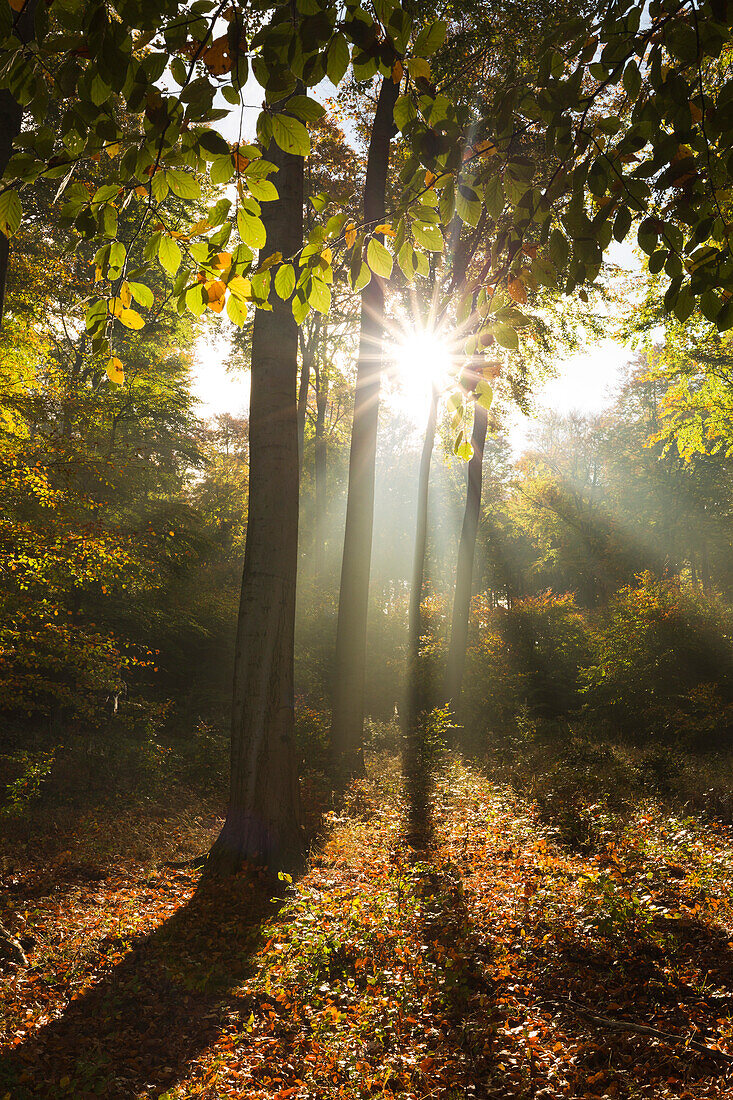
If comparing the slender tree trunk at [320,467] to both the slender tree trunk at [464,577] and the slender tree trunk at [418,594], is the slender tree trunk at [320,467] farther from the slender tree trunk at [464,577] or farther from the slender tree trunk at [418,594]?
the slender tree trunk at [464,577]

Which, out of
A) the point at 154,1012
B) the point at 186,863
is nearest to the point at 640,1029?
the point at 154,1012

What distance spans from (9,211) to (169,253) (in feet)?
1.28

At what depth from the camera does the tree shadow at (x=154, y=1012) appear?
3.35 meters

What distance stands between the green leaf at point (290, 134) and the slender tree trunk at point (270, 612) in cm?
497

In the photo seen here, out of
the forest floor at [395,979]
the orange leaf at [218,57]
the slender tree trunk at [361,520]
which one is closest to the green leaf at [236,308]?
the orange leaf at [218,57]

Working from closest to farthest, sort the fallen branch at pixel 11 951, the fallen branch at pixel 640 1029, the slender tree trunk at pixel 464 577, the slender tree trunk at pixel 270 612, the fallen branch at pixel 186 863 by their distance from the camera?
the fallen branch at pixel 640 1029, the fallen branch at pixel 11 951, the slender tree trunk at pixel 270 612, the fallen branch at pixel 186 863, the slender tree trunk at pixel 464 577

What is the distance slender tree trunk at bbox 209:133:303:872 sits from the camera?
6211 millimetres

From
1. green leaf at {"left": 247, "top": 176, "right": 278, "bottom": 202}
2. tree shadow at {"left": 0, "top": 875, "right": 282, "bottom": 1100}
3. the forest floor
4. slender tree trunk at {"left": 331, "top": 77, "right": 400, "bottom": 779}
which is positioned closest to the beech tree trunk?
slender tree trunk at {"left": 331, "top": 77, "right": 400, "bottom": 779}

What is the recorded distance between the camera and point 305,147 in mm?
1481

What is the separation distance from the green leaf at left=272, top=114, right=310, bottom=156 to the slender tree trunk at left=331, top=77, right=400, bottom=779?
8.41 m

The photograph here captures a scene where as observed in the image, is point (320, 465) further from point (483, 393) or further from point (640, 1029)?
point (483, 393)

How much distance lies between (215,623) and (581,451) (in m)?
A: 31.8

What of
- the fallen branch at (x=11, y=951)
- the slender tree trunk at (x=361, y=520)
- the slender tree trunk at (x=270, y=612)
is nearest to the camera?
the fallen branch at (x=11, y=951)

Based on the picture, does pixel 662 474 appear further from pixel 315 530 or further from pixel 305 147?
pixel 305 147
